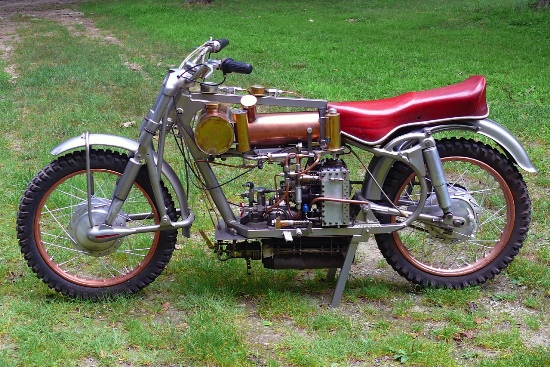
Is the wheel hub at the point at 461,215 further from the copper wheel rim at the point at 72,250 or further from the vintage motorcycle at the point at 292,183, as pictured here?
the copper wheel rim at the point at 72,250

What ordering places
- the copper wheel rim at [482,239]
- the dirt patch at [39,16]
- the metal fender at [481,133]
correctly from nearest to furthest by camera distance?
the metal fender at [481,133]
the copper wheel rim at [482,239]
the dirt patch at [39,16]

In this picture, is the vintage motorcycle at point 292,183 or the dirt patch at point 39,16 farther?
the dirt patch at point 39,16

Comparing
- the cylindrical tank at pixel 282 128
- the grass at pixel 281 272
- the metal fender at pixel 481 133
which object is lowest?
the grass at pixel 281 272

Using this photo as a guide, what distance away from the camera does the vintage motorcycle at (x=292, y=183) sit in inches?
171

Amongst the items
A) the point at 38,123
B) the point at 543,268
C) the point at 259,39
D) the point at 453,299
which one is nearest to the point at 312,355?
the point at 453,299

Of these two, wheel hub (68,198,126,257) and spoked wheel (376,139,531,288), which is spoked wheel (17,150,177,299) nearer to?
wheel hub (68,198,126,257)

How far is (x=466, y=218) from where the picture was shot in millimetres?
4629

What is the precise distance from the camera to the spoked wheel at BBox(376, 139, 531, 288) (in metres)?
4.60

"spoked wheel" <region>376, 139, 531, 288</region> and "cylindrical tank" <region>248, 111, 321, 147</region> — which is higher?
"cylindrical tank" <region>248, 111, 321, 147</region>

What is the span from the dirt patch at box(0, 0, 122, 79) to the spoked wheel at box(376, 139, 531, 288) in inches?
364

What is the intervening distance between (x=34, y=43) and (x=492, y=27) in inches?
380

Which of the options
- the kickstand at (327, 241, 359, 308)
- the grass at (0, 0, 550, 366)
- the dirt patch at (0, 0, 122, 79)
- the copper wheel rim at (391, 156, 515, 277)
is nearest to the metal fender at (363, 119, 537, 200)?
the copper wheel rim at (391, 156, 515, 277)

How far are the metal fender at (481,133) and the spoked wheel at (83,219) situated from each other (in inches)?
47.7

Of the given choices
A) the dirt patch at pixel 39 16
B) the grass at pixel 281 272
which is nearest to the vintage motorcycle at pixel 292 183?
the grass at pixel 281 272
